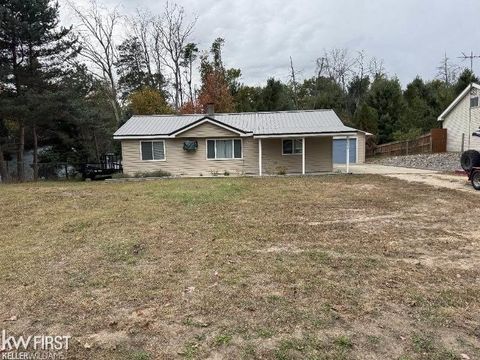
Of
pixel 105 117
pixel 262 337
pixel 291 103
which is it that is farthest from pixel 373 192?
pixel 291 103

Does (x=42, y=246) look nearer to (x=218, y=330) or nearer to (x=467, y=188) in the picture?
(x=218, y=330)

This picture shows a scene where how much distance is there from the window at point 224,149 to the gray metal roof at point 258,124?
0.87m

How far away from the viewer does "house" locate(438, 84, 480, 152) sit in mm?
22125

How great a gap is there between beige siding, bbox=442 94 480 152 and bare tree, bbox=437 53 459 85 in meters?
19.6

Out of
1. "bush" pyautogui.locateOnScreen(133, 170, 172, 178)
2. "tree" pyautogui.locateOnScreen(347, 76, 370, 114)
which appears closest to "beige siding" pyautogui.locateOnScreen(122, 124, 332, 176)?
"bush" pyautogui.locateOnScreen(133, 170, 172, 178)

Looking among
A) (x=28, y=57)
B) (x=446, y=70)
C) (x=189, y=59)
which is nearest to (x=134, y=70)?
(x=189, y=59)

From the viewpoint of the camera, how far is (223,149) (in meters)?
19.5

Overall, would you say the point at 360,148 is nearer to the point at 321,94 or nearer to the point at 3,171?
the point at 321,94

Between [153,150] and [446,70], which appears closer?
[153,150]

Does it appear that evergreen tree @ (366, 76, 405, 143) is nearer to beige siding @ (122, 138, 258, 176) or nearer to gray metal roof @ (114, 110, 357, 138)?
gray metal roof @ (114, 110, 357, 138)

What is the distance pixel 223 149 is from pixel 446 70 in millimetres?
34592

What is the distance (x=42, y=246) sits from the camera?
19.8 feet

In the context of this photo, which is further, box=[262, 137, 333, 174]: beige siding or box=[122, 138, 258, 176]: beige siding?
box=[262, 137, 333, 174]: beige siding

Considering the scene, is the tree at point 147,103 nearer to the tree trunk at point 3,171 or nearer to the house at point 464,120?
the tree trunk at point 3,171
